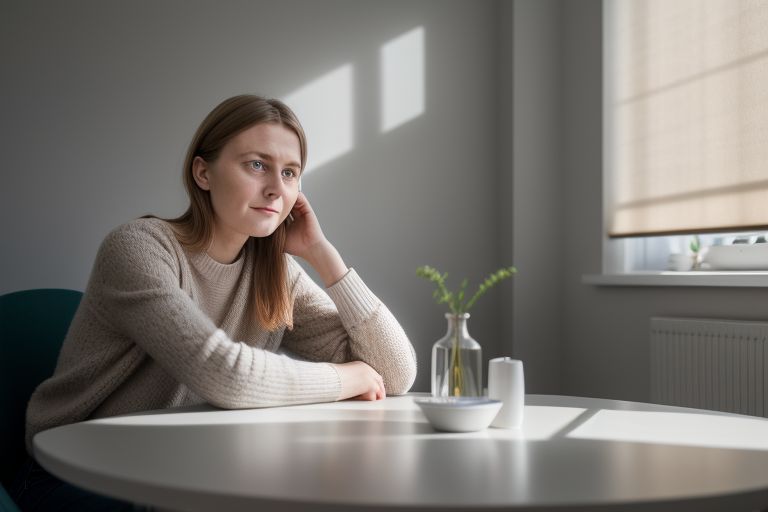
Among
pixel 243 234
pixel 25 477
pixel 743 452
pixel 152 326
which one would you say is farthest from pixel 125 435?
pixel 743 452

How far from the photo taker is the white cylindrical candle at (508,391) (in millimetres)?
1280

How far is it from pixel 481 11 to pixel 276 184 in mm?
1955

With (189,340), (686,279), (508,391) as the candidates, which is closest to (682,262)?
(686,279)

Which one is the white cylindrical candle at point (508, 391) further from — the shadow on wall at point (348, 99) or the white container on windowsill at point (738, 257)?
the shadow on wall at point (348, 99)

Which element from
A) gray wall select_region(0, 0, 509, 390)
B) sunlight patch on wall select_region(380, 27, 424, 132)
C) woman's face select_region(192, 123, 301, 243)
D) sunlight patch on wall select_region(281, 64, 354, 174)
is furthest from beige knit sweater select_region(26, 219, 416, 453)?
sunlight patch on wall select_region(380, 27, 424, 132)

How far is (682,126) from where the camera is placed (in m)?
2.80

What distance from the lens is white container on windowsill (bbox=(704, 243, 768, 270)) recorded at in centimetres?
254

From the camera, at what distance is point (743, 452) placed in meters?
1.08

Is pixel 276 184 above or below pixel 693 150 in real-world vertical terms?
below

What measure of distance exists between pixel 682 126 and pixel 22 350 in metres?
2.27

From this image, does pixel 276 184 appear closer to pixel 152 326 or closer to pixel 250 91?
pixel 152 326

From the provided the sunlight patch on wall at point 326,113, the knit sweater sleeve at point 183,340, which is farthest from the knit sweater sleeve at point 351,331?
the sunlight patch on wall at point 326,113

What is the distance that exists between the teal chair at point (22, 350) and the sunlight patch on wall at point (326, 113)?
1232mm

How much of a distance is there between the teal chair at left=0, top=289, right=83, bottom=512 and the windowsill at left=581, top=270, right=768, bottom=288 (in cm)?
192
